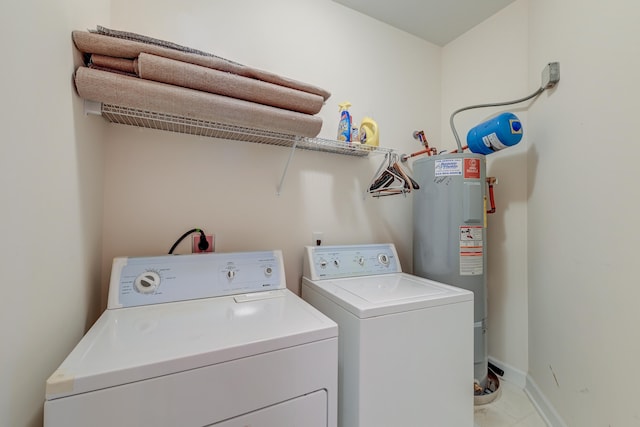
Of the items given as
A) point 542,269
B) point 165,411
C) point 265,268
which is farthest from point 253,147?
point 542,269

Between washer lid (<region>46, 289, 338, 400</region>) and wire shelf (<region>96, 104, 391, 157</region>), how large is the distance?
32.1 inches

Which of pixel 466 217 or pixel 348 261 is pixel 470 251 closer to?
pixel 466 217

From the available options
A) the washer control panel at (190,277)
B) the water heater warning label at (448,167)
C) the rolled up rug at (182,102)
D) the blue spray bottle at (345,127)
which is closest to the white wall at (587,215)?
the water heater warning label at (448,167)

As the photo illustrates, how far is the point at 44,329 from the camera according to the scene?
729 mm

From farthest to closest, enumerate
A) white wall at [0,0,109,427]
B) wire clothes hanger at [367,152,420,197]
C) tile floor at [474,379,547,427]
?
wire clothes hanger at [367,152,420,197] < tile floor at [474,379,547,427] < white wall at [0,0,109,427]

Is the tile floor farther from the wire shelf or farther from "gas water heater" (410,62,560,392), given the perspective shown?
the wire shelf

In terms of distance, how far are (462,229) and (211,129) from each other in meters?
1.56

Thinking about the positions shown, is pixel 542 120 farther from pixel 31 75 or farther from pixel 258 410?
pixel 31 75

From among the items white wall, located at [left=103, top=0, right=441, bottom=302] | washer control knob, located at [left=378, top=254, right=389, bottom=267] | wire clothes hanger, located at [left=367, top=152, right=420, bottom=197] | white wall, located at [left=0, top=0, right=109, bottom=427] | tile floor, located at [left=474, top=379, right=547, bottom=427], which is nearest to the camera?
white wall, located at [left=0, top=0, right=109, bottom=427]

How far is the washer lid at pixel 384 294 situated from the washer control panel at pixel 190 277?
303 millimetres

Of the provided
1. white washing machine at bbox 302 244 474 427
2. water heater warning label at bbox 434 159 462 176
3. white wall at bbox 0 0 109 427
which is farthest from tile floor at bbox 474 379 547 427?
white wall at bbox 0 0 109 427

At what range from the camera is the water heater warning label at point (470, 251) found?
161cm

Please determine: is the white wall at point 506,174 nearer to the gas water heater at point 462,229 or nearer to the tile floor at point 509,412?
the tile floor at point 509,412

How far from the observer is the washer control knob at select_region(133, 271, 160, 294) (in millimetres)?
1109
